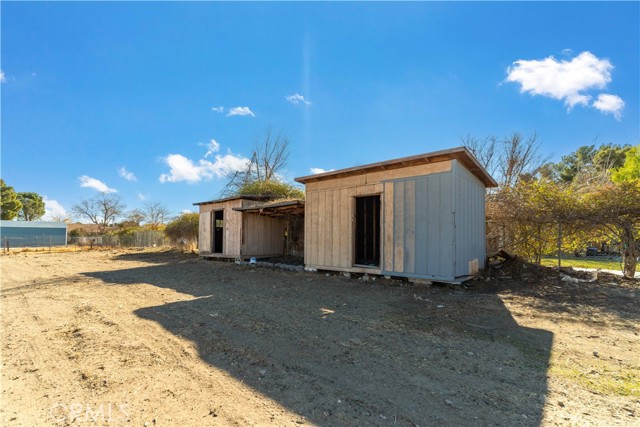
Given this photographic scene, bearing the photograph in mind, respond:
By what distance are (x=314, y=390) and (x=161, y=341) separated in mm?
2175

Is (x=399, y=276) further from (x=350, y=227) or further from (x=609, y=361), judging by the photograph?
(x=609, y=361)

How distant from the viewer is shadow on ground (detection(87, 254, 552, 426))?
2.25 meters

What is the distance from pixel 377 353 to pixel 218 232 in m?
13.7

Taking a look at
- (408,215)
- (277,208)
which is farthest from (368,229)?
(277,208)

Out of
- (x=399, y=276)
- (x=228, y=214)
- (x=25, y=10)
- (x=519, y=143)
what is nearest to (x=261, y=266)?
(x=228, y=214)

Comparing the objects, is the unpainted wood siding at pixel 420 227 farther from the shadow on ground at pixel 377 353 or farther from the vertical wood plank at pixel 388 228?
the shadow on ground at pixel 377 353

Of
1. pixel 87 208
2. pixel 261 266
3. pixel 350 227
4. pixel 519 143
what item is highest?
pixel 519 143

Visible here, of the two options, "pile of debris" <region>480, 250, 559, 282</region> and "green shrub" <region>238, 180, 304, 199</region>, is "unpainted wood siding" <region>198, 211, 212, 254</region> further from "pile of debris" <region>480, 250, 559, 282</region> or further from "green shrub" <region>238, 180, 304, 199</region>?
"pile of debris" <region>480, 250, 559, 282</region>

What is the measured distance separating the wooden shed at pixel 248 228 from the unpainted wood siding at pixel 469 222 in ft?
19.8

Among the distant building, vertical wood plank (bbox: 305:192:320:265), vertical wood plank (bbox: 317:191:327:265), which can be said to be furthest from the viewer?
the distant building

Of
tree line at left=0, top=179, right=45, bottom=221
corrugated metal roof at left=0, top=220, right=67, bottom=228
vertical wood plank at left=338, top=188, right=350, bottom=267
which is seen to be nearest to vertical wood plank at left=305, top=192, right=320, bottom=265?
vertical wood plank at left=338, top=188, right=350, bottom=267

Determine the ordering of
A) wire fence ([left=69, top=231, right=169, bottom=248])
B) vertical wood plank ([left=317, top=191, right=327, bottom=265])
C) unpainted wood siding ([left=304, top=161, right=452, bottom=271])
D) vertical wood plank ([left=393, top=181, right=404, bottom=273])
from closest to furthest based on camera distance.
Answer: vertical wood plank ([left=393, top=181, right=404, bottom=273]) → unpainted wood siding ([left=304, top=161, right=452, bottom=271]) → vertical wood plank ([left=317, top=191, right=327, bottom=265]) → wire fence ([left=69, top=231, right=169, bottom=248])

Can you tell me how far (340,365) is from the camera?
2963 mm

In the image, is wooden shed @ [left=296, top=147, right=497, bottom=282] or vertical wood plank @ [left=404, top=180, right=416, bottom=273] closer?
wooden shed @ [left=296, top=147, right=497, bottom=282]
